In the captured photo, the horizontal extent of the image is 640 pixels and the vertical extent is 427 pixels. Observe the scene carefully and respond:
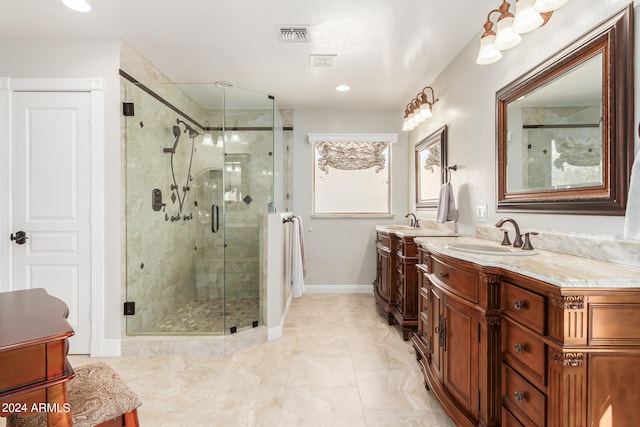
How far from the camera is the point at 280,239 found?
9.61 ft

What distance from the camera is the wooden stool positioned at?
1.02 metres

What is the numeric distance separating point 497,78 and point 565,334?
1.82 m

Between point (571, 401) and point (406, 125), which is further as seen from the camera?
point (406, 125)

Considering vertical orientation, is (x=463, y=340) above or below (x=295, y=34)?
below

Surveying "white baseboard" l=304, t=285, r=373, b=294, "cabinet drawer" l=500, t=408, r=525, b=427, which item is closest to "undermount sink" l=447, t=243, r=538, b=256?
"cabinet drawer" l=500, t=408, r=525, b=427

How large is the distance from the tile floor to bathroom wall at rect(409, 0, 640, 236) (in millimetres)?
1255

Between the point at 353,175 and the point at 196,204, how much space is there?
2.10 m

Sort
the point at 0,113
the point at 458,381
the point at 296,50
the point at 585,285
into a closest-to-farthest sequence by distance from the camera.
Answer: the point at 585,285
the point at 458,381
the point at 0,113
the point at 296,50

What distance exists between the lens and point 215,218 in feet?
10.0

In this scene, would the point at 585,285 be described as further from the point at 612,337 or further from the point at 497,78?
the point at 497,78

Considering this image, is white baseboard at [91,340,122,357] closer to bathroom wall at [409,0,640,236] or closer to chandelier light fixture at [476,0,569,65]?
bathroom wall at [409,0,640,236]

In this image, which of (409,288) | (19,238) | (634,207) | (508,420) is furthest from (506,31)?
(19,238)

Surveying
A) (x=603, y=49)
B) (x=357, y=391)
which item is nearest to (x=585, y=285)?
(x=603, y=49)

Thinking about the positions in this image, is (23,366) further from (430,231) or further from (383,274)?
(383,274)
